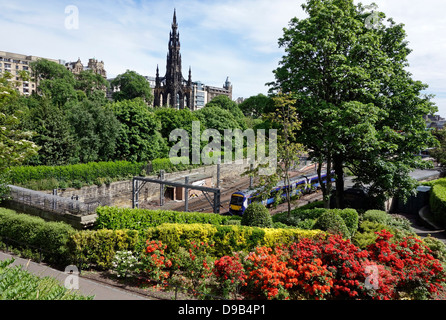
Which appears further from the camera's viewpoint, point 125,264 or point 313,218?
point 313,218

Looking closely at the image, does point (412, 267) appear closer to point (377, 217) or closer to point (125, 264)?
point (377, 217)

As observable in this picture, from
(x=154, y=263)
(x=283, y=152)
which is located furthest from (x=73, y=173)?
(x=283, y=152)

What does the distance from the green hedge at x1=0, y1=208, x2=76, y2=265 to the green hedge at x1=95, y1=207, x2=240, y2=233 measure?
75.4 inches

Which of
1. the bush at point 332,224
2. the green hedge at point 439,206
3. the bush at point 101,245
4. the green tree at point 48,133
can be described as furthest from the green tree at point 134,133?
the green hedge at point 439,206

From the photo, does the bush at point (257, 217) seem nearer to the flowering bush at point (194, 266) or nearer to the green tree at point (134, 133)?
the flowering bush at point (194, 266)

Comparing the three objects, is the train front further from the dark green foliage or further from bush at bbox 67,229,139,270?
bush at bbox 67,229,139,270

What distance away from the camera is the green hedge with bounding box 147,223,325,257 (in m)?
12.8

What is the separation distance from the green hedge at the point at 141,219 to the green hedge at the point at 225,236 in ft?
7.77

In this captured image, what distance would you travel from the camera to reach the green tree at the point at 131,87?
9231 cm

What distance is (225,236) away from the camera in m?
13.0

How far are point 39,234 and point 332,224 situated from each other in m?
14.4

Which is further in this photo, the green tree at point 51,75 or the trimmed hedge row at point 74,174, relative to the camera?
the green tree at point 51,75
